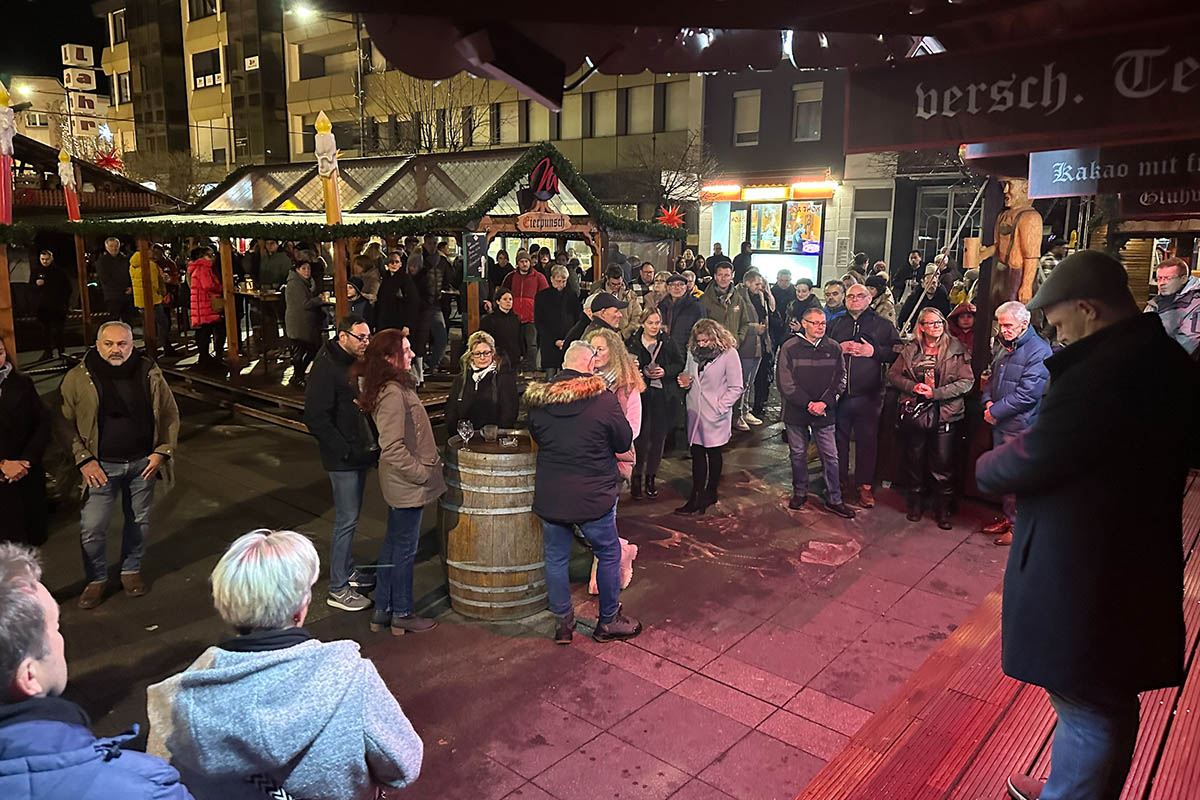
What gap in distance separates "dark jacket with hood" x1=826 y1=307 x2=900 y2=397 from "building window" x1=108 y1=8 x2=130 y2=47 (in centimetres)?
5502

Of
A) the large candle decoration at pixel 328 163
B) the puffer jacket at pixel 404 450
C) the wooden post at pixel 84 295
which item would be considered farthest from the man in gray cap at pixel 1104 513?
the wooden post at pixel 84 295

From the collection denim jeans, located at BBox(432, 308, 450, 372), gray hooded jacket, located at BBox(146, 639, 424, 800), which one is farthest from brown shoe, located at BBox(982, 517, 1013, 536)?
denim jeans, located at BBox(432, 308, 450, 372)

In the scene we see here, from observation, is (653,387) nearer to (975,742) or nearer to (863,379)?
(863,379)

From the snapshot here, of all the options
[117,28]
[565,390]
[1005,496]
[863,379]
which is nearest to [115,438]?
[565,390]

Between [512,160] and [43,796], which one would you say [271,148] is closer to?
[512,160]

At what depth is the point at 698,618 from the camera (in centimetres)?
551

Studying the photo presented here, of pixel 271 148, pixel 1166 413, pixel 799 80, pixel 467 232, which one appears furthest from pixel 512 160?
pixel 271 148

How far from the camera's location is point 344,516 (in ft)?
18.1

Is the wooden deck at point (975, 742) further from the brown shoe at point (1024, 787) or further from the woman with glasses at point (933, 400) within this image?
the woman with glasses at point (933, 400)

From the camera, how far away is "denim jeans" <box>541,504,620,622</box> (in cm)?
506

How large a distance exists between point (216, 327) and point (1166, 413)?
14.3 m

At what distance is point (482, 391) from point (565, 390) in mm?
939

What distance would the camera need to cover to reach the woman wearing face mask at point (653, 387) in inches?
309

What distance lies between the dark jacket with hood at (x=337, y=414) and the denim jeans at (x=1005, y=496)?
193 inches
